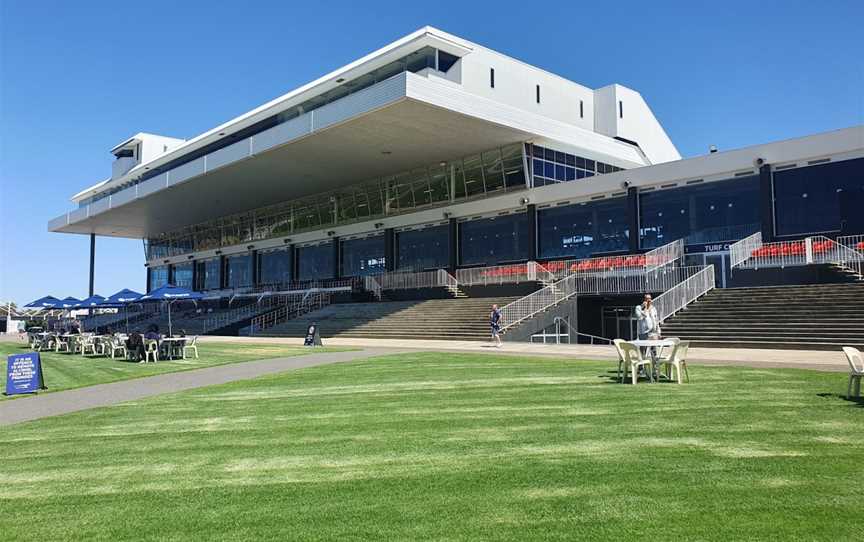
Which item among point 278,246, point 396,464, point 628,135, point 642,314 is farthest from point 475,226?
point 396,464

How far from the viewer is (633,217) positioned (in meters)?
32.0

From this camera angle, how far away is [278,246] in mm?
56250

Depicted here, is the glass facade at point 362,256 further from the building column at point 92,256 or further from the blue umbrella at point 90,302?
the building column at point 92,256

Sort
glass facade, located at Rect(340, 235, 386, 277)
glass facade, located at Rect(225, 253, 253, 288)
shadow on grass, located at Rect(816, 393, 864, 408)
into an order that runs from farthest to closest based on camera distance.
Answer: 1. glass facade, located at Rect(225, 253, 253, 288)
2. glass facade, located at Rect(340, 235, 386, 277)
3. shadow on grass, located at Rect(816, 393, 864, 408)

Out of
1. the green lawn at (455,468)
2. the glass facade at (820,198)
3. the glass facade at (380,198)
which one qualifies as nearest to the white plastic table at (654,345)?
the green lawn at (455,468)

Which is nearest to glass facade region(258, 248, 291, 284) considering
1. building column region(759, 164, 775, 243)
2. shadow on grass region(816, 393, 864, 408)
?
building column region(759, 164, 775, 243)

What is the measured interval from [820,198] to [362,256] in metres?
29.9

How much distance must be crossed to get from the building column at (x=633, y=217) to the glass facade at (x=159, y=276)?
56.0m

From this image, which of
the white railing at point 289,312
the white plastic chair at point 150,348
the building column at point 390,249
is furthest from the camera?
the building column at point 390,249

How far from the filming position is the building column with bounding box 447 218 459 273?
40625mm

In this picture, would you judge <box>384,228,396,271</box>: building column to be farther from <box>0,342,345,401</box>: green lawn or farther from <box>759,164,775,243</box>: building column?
<box>759,164,775,243</box>: building column

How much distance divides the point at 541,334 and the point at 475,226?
13.3 m

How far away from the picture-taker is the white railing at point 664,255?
93.0 ft

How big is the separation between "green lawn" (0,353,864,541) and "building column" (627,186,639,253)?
21615mm
